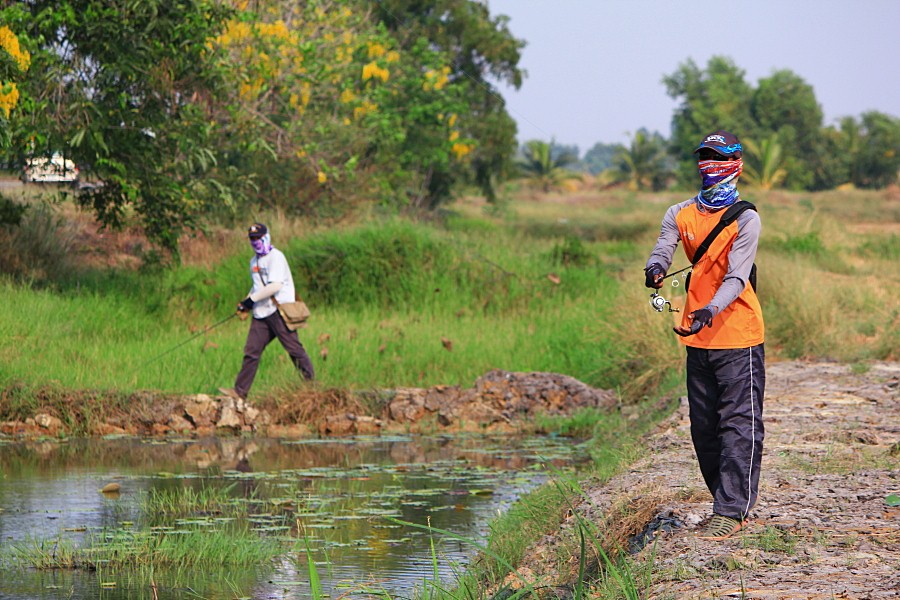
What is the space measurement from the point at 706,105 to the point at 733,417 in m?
73.7

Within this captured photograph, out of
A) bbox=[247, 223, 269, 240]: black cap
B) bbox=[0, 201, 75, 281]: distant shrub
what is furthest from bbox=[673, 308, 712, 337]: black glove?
bbox=[0, 201, 75, 281]: distant shrub

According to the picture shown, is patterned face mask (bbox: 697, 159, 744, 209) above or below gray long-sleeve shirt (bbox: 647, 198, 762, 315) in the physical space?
above

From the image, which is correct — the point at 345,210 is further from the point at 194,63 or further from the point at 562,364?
the point at 562,364

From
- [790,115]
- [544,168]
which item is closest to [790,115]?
[790,115]

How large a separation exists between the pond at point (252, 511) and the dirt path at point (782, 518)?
0.60m

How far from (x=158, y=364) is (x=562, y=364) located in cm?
513

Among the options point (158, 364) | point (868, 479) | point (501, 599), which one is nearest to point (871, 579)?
point (501, 599)

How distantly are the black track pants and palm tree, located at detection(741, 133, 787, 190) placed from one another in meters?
61.2

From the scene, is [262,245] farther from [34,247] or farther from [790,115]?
[790,115]

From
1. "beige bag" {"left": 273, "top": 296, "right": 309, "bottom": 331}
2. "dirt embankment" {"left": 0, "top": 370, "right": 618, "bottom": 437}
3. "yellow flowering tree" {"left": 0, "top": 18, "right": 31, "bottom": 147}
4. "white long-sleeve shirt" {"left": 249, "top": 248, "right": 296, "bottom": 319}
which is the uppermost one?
"yellow flowering tree" {"left": 0, "top": 18, "right": 31, "bottom": 147}

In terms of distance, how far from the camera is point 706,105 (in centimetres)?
7719

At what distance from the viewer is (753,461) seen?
19.4 feet

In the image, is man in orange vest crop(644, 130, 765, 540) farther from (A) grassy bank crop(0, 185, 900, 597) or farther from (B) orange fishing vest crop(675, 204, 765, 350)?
(A) grassy bank crop(0, 185, 900, 597)

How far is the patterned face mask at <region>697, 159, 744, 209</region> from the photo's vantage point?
236 inches
